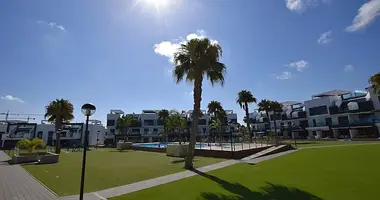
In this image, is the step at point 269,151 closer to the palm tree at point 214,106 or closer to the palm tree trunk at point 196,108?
the palm tree trunk at point 196,108

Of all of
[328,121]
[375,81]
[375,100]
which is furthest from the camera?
[328,121]

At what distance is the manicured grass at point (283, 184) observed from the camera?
29.4ft

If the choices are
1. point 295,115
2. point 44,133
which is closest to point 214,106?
point 295,115

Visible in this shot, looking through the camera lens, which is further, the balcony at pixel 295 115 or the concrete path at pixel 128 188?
the balcony at pixel 295 115

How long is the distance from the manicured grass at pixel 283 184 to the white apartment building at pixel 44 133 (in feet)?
217

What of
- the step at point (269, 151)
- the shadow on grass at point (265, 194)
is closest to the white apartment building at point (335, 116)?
the step at point (269, 151)

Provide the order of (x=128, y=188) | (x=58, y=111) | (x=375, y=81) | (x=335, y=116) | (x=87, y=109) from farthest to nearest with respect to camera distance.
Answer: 1. (x=335, y=116)
2. (x=58, y=111)
3. (x=375, y=81)
4. (x=128, y=188)
5. (x=87, y=109)

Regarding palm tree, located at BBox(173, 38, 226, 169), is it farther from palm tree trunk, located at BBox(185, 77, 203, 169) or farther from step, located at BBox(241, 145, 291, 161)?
step, located at BBox(241, 145, 291, 161)

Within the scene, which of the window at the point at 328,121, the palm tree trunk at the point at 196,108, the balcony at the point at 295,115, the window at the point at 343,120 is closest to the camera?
the palm tree trunk at the point at 196,108

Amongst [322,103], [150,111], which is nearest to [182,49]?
[322,103]

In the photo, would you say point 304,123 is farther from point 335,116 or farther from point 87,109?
point 87,109

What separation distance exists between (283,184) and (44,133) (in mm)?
92094

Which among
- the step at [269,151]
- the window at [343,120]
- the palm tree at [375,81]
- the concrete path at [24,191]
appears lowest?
the concrete path at [24,191]

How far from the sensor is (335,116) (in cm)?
6091
